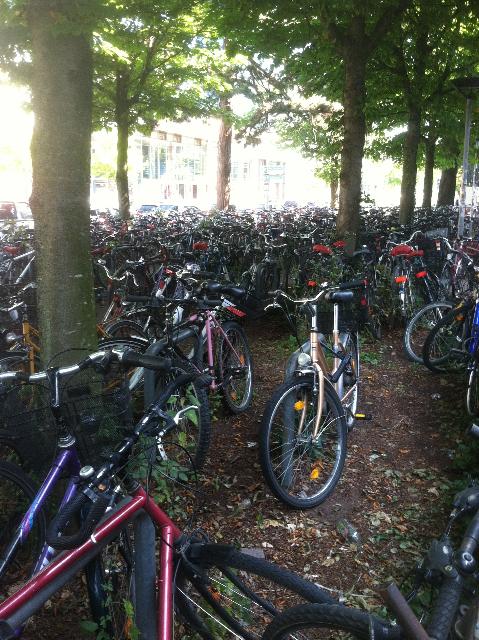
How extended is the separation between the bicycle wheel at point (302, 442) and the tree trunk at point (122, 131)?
10.7 m

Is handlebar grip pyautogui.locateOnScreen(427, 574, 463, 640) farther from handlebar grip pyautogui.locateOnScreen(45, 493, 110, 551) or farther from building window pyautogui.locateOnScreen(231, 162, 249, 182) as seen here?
building window pyautogui.locateOnScreen(231, 162, 249, 182)

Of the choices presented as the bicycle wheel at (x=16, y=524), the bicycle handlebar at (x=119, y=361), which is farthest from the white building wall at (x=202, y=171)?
the bicycle handlebar at (x=119, y=361)

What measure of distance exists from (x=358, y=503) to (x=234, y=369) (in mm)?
1601

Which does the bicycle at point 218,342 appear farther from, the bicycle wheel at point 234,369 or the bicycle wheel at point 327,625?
the bicycle wheel at point 327,625

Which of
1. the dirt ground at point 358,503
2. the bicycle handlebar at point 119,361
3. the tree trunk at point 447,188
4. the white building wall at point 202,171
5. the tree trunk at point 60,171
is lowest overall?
the dirt ground at point 358,503

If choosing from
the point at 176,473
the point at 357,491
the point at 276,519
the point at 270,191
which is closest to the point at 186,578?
the point at 176,473

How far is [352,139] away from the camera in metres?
8.09

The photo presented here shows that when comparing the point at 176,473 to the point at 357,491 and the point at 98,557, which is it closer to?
the point at 98,557

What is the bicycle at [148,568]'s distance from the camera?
1714 millimetres

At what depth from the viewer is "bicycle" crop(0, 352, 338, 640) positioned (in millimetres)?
1714

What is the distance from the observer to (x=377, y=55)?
33.4ft

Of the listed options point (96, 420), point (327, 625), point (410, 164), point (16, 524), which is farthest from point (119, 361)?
point (410, 164)

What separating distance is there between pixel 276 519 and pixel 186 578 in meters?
1.51

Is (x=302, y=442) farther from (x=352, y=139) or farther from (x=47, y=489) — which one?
(x=352, y=139)
